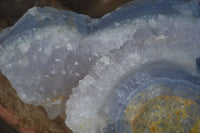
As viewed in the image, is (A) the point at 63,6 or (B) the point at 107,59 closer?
(B) the point at 107,59

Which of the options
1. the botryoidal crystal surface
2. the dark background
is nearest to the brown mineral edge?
the botryoidal crystal surface

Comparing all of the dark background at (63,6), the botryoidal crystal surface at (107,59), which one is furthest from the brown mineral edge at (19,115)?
the dark background at (63,6)

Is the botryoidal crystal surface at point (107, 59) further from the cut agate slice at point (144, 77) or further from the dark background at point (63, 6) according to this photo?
the dark background at point (63, 6)

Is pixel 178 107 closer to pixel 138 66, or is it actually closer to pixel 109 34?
pixel 138 66

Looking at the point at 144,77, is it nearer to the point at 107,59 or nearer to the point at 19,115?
the point at 107,59

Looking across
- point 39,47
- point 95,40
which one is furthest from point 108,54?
point 39,47

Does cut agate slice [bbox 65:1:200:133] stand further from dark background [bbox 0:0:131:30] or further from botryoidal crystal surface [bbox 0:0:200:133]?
dark background [bbox 0:0:131:30]

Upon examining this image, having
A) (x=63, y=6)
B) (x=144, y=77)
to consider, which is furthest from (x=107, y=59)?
(x=63, y=6)
